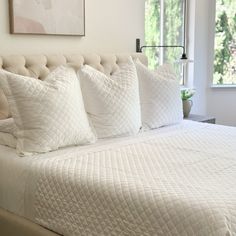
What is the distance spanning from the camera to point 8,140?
7.95ft

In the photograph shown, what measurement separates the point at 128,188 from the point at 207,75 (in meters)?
3.29

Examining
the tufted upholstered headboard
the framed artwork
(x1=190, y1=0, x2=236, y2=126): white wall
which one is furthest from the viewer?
(x1=190, y1=0, x2=236, y2=126): white wall

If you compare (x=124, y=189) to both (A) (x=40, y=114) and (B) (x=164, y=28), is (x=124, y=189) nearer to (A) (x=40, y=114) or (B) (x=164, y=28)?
(A) (x=40, y=114)

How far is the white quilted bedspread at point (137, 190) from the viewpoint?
1511mm

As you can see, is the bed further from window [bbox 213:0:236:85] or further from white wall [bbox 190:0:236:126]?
window [bbox 213:0:236:85]

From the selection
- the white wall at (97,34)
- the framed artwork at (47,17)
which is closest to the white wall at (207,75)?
the white wall at (97,34)

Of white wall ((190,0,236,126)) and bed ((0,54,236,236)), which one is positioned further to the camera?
white wall ((190,0,236,126))

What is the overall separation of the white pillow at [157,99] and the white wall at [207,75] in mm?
1545

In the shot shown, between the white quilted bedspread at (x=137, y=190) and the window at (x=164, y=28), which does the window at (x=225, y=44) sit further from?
the white quilted bedspread at (x=137, y=190)

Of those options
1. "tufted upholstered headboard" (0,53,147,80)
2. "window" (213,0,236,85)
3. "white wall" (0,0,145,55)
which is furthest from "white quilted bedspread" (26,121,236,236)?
"window" (213,0,236,85)

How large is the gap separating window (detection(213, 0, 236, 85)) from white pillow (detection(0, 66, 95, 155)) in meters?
2.91

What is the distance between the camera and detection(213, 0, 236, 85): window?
189 inches

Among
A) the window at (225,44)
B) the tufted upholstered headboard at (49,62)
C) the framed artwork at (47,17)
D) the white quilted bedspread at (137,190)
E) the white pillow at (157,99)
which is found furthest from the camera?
the window at (225,44)

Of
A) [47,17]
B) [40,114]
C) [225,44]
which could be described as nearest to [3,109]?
[40,114]
